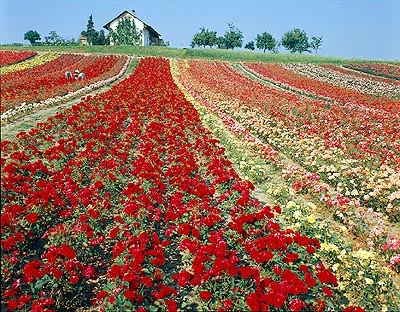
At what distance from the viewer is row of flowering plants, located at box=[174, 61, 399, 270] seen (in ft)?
25.1

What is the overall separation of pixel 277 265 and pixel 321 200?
3.69 metres

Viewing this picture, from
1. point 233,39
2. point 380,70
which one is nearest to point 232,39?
point 233,39

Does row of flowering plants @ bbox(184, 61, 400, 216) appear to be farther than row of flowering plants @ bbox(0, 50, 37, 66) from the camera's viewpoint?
No

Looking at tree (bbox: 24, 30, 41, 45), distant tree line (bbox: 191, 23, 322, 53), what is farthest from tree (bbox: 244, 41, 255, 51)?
tree (bbox: 24, 30, 41, 45)

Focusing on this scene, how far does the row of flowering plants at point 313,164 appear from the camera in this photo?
301 inches

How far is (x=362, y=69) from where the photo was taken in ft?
157

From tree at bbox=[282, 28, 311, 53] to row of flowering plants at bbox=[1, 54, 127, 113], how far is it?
69.3 meters

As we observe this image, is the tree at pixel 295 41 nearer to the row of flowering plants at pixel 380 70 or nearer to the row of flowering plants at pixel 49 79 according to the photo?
the row of flowering plants at pixel 380 70

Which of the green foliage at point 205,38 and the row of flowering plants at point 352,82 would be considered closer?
the row of flowering plants at point 352,82

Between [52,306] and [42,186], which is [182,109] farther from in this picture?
[52,306]

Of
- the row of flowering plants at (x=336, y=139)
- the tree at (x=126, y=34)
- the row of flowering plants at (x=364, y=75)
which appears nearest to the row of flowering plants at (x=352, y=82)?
the row of flowering plants at (x=364, y=75)

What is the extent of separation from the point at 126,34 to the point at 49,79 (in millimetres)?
58537

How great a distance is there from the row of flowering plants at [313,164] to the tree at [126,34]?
56.9 m

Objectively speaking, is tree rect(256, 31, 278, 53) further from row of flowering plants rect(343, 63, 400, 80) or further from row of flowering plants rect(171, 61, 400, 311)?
row of flowering plants rect(171, 61, 400, 311)
